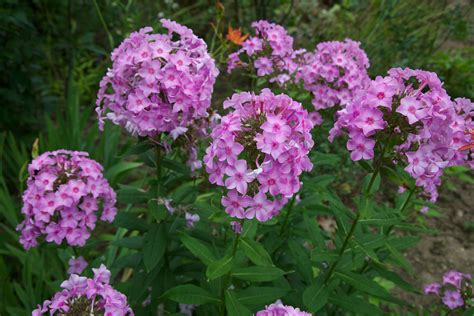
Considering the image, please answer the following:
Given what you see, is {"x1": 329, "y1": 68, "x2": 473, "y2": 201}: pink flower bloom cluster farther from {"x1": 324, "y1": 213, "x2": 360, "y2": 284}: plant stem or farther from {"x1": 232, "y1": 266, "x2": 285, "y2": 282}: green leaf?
{"x1": 232, "y1": 266, "x2": 285, "y2": 282}: green leaf

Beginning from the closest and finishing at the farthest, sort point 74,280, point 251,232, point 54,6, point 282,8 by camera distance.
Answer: point 74,280 → point 251,232 → point 54,6 → point 282,8

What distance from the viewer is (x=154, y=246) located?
1974mm

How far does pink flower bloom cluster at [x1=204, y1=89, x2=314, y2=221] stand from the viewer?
4.40 ft

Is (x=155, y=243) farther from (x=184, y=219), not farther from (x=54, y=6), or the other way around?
(x=54, y=6)

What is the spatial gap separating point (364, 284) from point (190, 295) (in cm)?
A: 71

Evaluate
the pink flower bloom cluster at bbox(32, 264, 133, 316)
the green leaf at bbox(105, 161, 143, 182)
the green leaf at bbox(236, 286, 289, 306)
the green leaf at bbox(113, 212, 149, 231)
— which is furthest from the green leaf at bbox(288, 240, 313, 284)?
the green leaf at bbox(105, 161, 143, 182)

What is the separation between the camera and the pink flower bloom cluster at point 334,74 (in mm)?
2264

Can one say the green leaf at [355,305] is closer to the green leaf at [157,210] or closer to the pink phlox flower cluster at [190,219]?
the pink phlox flower cluster at [190,219]

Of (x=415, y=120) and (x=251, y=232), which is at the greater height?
(x=415, y=120)

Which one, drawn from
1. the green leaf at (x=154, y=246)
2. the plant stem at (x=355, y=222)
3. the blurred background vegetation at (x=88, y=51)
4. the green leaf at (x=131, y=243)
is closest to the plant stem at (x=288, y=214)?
the plant stem at (x=355, y=222)

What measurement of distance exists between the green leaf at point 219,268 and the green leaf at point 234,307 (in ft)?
0.45

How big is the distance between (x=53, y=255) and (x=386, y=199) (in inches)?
107

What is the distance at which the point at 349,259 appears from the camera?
1987mm

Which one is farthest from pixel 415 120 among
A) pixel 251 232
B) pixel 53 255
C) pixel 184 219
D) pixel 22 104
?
pixel 22 104
